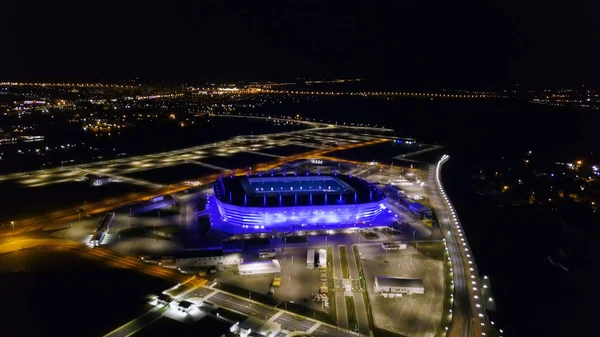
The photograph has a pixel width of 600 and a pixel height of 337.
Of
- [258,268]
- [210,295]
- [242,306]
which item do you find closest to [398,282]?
[258,268]

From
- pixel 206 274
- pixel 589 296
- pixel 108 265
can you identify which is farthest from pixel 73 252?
pixel 589 296

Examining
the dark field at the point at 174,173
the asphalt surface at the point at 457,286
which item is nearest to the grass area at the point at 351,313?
the asphalt surface at the point at 457,286

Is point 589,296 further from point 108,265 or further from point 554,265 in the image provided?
point 108,265

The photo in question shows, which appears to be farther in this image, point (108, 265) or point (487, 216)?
point (487, 216)

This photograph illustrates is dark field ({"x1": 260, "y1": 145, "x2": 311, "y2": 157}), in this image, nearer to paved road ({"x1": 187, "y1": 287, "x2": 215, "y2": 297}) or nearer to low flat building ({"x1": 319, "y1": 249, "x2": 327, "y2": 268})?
low flat building ({"x1": 319, "y1": 249, "x2": 327, "y2": 268})

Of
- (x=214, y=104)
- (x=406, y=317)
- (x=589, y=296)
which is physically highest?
(x=214, y=104)

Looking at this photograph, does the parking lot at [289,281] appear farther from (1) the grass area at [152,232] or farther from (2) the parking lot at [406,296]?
(1) the grass area at [152,232]

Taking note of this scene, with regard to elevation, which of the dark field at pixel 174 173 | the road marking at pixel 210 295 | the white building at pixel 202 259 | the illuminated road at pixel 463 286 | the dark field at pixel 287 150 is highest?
the dark field at pixel 287 150
